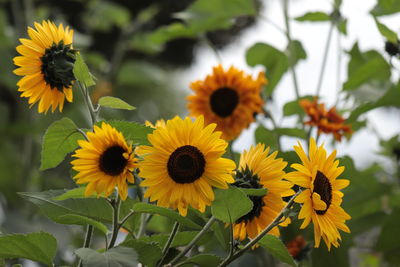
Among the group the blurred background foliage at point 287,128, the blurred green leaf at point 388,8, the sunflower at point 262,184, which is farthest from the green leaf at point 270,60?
the sunflower at point 262,184

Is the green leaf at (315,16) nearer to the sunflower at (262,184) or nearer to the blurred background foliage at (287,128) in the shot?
the blurred background foliage at (287,128)

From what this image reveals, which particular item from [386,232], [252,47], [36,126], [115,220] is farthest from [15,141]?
[115,220]

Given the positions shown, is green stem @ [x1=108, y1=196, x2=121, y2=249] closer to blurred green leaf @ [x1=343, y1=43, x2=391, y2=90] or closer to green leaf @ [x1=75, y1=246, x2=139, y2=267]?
green leaf @ [x1=75, y1=246, x2=139, y2=267]

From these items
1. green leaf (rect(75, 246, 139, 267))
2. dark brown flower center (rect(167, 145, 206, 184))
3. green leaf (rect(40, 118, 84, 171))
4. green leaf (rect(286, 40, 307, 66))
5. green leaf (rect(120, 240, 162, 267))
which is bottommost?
green leaf (rect(120, 240, 162, 267))

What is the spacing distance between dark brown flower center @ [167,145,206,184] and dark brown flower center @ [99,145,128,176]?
0.09 ft

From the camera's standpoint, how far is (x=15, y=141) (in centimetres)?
249

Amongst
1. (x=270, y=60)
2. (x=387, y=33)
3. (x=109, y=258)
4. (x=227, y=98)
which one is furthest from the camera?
(x=270, y=60)

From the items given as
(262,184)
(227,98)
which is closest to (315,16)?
(227,98)

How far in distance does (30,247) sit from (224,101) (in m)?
0.35

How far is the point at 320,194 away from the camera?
1.15 ft

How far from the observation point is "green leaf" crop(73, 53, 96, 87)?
365 mm

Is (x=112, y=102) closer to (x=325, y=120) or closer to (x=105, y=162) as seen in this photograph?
(x=105, y=162)

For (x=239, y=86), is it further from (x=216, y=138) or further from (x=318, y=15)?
(x=216, y=138)

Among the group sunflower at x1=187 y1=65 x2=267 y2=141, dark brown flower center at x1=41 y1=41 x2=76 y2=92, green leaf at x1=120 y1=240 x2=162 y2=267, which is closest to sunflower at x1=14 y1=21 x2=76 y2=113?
dark brown flower center at x1=41 y1=41 x2=76 y2=92
